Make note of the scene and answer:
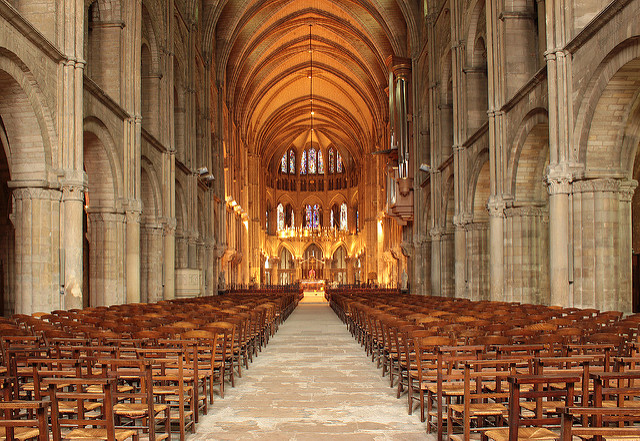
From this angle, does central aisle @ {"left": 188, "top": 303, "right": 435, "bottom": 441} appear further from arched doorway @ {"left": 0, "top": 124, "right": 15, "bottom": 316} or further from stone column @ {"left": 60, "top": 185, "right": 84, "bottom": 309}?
arched doorway @ {"left": 0, "top": 124, "right": 15, "bottom": 316}

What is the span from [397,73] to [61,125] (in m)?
25.4

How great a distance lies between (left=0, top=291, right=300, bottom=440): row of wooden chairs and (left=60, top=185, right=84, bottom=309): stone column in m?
4.24

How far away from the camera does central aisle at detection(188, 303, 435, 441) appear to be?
20.2ft

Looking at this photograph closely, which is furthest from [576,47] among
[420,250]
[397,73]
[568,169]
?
[397,73]

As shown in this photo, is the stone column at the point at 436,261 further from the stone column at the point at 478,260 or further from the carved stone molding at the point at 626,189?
the carved stone molding at the point at 626,189

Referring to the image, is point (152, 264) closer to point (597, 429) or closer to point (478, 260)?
point (478, 260)

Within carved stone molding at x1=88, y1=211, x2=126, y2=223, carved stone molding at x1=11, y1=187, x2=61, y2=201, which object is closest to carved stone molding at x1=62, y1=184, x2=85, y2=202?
carved stone molding at x1=11, y1=187, x2=61, y2=201

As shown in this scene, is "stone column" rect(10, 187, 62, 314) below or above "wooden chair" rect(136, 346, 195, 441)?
above

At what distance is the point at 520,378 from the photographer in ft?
14.0

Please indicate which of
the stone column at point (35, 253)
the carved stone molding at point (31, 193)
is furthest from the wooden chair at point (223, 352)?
the carved stone molding at point (31, 193)

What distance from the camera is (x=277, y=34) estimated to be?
47594mm

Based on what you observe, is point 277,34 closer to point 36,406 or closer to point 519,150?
point 519,150

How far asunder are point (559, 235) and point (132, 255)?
13.5 meters

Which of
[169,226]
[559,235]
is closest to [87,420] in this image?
[559,235]
